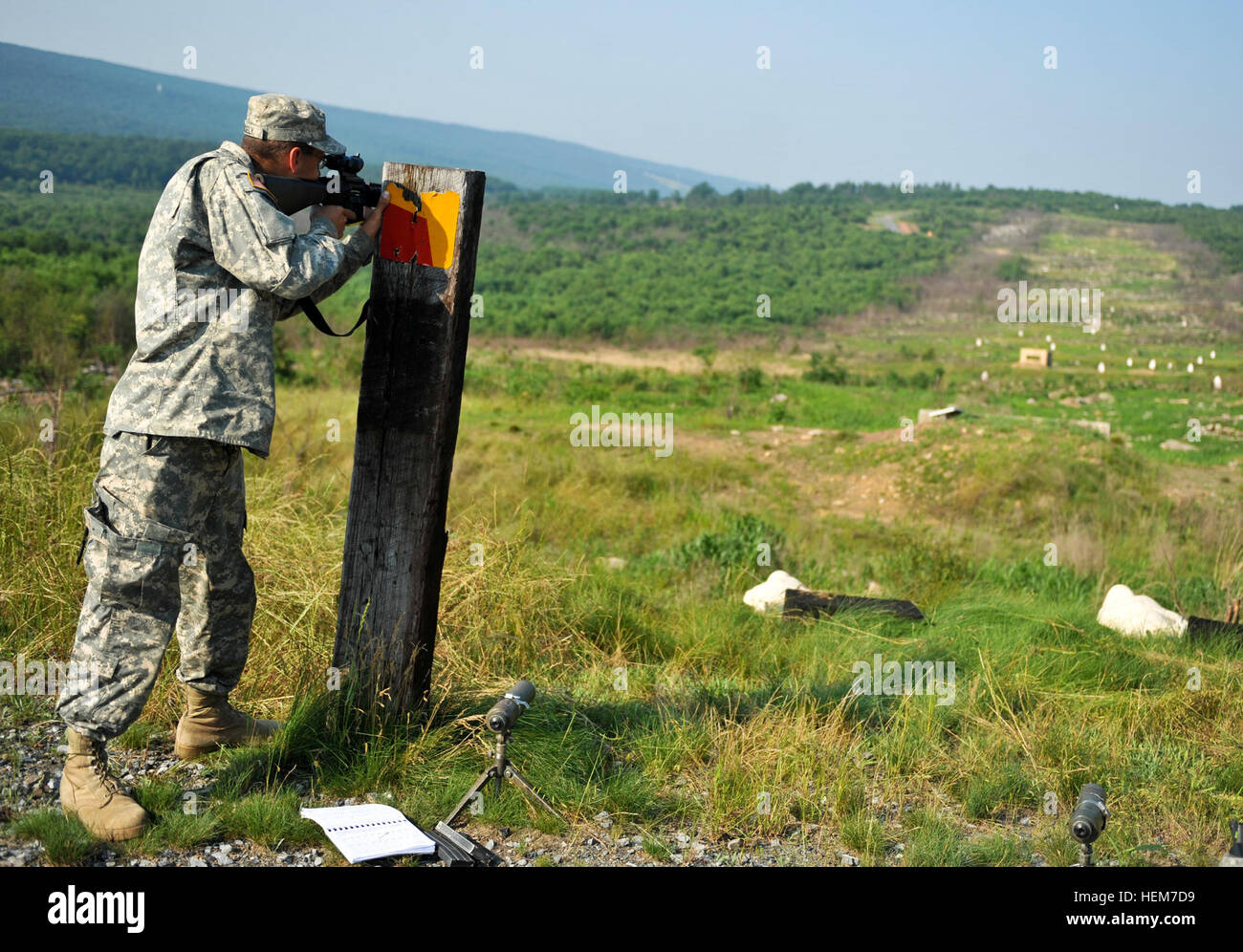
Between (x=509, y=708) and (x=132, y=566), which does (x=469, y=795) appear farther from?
(x=132, y=566)

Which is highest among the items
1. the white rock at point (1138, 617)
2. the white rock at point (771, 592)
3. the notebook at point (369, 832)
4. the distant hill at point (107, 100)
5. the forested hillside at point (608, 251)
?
the distant hill at point (107, 100)

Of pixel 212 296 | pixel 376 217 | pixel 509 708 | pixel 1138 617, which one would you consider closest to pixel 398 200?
pixel 376 217

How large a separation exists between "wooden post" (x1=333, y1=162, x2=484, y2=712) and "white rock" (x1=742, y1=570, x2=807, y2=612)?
300 centimetres

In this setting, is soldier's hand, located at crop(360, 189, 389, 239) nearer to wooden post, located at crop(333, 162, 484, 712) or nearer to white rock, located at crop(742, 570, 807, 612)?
wooden post, located at crop(333, 162, 484, 712)

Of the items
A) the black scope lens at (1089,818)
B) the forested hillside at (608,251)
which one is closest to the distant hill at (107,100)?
the forested hillside at (608,251)

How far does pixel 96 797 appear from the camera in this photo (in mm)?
2977

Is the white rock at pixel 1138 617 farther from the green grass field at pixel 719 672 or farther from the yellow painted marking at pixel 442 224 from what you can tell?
the yellow painted marking at pixel 442 224

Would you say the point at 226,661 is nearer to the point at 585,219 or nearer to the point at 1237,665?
the point at 1237,665

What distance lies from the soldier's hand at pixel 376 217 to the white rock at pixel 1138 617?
14.7ft

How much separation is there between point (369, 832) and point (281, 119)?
2.13m

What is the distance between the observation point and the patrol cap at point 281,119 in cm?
321

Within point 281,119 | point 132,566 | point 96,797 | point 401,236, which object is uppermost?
point 281,119

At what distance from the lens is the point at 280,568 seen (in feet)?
15.0
